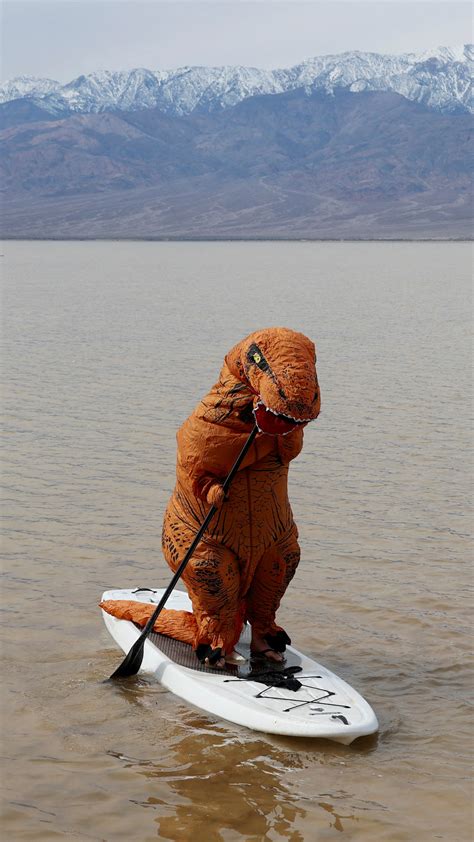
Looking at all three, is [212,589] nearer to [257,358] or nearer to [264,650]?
[264,650]

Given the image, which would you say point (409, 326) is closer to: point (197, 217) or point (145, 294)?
point (145, 294)

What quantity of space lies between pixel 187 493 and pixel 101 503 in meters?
4.03

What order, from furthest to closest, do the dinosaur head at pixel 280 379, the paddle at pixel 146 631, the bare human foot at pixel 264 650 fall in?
the bare human foot at pixel 264 650 < the paddle at pixel 146 631 < the dinosaur head at pixel 280 379

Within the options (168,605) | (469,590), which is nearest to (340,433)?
(469,590)

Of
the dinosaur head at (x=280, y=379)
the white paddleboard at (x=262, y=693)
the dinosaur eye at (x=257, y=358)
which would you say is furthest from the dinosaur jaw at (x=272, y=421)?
the white paddleboard at (x=262, y=693)

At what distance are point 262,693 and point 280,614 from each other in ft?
5.51

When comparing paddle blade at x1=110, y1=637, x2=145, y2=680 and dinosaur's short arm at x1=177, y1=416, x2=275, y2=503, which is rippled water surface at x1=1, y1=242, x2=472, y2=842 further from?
dinosaur's short arm at x1=177, y1=416, x2=275, y2=503

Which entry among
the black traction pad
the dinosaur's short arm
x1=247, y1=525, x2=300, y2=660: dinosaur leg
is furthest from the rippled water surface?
the dinosaur's short arm

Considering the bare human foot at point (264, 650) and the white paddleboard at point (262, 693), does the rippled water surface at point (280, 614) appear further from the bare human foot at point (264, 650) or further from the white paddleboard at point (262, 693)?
the bare human foot at point (264, 650)

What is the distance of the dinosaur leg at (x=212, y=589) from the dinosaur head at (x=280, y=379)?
0.91 m

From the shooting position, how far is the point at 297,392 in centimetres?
552

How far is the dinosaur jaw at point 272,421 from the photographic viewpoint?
5574mm

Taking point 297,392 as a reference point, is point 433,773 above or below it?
below

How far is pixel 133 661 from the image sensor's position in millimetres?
6578
